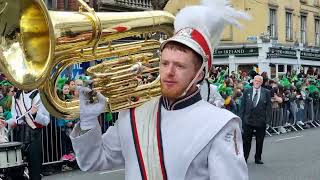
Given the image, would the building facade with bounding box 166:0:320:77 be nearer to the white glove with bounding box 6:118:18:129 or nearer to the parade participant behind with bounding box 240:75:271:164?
the parade participant behind with bounding box 240:75:271:164

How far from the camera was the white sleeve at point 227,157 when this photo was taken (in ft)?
9.79

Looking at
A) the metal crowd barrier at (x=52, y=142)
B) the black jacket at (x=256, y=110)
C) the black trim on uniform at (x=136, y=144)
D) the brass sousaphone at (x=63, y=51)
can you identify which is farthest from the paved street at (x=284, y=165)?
the black trim on uniform at (x=136, y=144)

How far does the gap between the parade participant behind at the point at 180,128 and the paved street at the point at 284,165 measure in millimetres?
6781

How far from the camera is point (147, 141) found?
3.19m

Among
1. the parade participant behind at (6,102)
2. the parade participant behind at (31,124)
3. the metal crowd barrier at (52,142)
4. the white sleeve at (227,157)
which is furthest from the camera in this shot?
the metal crowd barrier at (52,142)

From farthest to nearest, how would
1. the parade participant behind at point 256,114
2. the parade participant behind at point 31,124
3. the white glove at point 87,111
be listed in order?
the parade participant behind at point 256,114 → the parade participant behind at point 31,124 → the white glove at point 87,111

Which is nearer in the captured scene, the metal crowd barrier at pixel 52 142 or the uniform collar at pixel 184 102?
the uniform collar at pixel 184 102

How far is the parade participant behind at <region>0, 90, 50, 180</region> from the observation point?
897cm

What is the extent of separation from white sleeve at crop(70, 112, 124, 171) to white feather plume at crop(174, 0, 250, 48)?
2.26ft

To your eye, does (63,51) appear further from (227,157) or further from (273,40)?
(273,40)

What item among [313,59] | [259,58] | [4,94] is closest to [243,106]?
[4,94]

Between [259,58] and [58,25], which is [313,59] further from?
[58,25]

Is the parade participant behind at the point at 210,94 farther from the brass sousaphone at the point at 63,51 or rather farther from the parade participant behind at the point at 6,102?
the parade participant behind at the point at 6,102

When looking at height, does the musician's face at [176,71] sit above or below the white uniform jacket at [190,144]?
above
